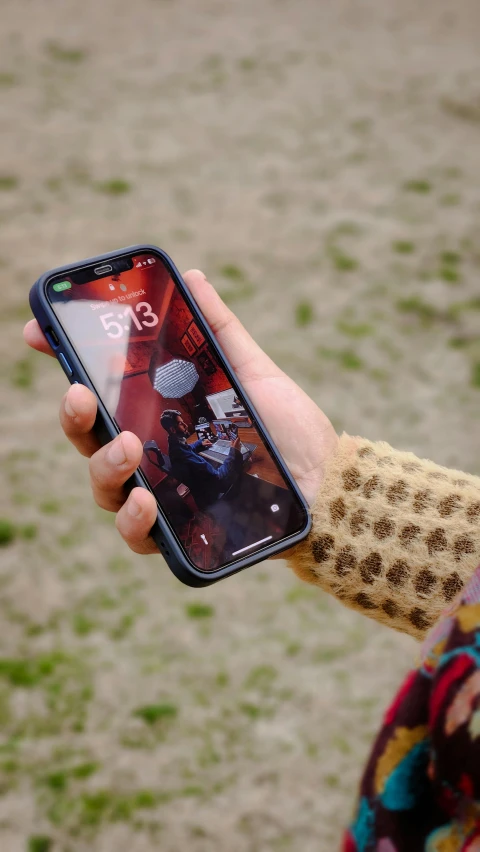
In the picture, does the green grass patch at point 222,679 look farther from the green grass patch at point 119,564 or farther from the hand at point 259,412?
the hand at point 259,412

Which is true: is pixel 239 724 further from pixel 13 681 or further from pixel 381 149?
pixel 381 149

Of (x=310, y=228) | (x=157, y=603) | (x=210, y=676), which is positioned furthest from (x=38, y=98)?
(x=210, y=676)

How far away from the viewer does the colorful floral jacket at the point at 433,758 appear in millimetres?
753

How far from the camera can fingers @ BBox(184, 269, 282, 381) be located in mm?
1565

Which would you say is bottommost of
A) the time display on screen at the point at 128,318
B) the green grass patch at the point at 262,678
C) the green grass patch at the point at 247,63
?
the green grass patch at the point at 262,678

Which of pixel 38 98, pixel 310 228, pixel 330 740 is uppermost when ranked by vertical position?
pixel 38 98

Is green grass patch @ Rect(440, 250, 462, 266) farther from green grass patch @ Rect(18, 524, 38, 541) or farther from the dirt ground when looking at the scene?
green grass patch @ Rect(18, 524, 38, 541)

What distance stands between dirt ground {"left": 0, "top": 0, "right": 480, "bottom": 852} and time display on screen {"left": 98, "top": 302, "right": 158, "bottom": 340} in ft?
3.97

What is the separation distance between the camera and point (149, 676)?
2.21m

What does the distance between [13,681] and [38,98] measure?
346 centimetres

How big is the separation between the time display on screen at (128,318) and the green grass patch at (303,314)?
1.87m

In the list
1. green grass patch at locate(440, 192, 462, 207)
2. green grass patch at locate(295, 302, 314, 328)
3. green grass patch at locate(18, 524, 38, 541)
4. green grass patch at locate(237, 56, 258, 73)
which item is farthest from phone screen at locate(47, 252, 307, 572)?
green grass patch at locate(237, 56, 258, 73)

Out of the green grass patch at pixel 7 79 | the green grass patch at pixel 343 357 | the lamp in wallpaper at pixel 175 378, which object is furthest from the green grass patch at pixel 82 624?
the green grass patch at pixel 7 79

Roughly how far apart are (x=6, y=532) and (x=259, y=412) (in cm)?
128
